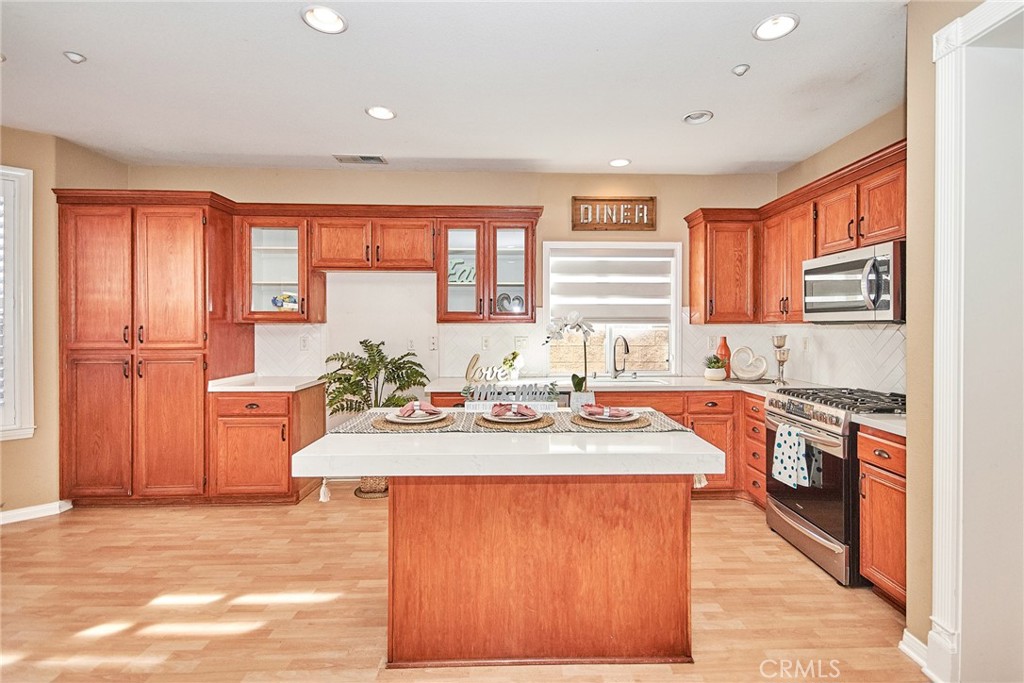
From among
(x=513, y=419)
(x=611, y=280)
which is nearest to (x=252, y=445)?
(x=513, y=419)

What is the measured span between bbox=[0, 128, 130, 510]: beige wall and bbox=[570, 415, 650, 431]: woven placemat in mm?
3905

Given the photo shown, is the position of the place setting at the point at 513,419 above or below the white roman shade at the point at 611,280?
below

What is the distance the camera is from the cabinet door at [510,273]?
4.37 metres

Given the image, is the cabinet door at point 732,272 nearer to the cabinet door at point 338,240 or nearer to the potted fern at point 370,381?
the potted fern at point 370,381

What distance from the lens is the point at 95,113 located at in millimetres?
3402

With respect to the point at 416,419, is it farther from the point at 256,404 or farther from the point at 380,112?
the point at 256,404

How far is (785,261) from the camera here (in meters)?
3.99

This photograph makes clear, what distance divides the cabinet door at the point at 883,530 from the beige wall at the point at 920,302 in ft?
0.79

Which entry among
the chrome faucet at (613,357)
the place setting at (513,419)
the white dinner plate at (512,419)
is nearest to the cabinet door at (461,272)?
the chrome faucet at (613,357)

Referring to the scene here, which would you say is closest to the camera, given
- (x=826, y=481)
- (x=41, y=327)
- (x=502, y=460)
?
(x=502, y=460)

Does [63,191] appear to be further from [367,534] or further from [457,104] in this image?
[367,534]

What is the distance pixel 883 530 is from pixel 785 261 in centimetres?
212

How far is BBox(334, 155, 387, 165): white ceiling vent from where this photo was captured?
4211 mm

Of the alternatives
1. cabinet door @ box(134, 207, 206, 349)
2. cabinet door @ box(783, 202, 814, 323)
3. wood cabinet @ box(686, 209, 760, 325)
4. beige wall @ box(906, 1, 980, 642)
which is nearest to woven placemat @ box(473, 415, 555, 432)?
beige wall @ box(906, 1, 980, 642)
